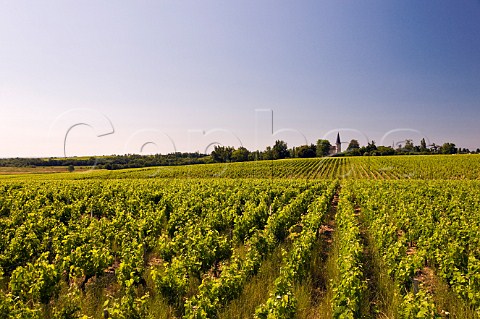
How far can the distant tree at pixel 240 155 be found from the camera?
85.6m

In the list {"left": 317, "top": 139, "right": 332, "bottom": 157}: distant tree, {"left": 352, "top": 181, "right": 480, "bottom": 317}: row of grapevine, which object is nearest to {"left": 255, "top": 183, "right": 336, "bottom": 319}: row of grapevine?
{"left": 352, "top": 181, "right": 480, "bottom": 317}: row of grapevine

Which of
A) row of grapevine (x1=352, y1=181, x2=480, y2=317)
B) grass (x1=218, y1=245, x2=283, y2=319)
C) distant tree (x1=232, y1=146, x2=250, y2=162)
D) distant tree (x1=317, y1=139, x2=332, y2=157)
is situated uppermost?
distant tree (x1=317, y1=139, x2=332, y2=157)

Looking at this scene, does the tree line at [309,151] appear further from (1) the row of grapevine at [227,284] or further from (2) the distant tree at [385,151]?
(1) the row of grapevine at [227,284]

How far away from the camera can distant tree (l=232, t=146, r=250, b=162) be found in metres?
85.6

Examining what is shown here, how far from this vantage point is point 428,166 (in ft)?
166

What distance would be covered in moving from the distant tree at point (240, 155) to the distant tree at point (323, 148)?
30.5m

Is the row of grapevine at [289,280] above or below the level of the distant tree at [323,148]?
below

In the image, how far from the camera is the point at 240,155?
8656cm

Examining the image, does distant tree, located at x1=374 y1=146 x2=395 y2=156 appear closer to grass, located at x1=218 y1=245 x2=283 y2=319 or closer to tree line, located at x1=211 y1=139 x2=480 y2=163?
tree line, located at x1=211 y1=139 x2=480 y2=163

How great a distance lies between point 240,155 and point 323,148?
40.3 m

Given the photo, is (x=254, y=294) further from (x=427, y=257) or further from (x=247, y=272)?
(x=427, y=257)

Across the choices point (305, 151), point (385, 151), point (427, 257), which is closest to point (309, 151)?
point (305, 151)

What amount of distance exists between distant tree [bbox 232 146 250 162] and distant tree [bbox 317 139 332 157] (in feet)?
100

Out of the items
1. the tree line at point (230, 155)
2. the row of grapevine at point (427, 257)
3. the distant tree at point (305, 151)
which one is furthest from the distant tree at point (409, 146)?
the row of grapevine at point (427, 257)
